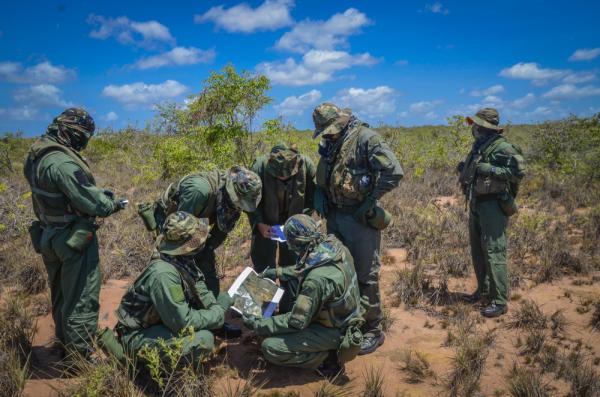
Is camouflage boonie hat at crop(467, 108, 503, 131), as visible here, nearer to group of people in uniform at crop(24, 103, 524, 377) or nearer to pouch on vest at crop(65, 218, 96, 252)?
group of people in uniform at crop(24, 103, 524, 377)

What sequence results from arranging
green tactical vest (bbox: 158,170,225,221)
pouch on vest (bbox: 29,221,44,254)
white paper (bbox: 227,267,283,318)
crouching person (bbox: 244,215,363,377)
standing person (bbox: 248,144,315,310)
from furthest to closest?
standing person (bbox: 248,144,315,310) → green tactical vest (bbox: 158,170,225,221) → white paper (bbox: 227,267,283,318) → pouch on vest (bbox: 29,221,44,254) → crouching person (bbox: 244,215,363,377)

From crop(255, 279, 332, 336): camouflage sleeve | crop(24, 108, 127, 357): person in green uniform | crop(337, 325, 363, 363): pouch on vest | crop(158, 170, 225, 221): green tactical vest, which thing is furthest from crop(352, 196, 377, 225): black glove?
crop(24, 108, 127, 357): person in green uniform

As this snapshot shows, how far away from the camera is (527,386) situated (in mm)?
3119

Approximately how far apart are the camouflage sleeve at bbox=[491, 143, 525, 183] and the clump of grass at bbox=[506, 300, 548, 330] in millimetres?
1384

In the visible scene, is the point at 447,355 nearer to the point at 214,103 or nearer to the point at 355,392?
the point at 355,392

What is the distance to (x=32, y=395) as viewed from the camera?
3199 mm

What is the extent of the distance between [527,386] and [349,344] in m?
1.39

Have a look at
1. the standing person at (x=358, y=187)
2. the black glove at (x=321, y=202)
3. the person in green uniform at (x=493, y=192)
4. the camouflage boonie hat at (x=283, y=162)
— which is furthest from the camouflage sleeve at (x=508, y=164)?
the camouflage boonie hat at (x=283, y=162)

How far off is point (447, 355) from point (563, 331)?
1.35m

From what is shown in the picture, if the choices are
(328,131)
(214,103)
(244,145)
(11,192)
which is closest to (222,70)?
(214,103)

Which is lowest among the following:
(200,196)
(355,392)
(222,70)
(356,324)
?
(355,392)

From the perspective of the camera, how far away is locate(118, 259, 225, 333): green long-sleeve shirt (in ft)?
9.87

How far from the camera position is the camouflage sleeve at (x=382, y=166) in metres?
3.66

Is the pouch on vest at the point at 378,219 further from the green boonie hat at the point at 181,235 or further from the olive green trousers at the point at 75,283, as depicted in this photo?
the olive green trousers at the point at 75,283
